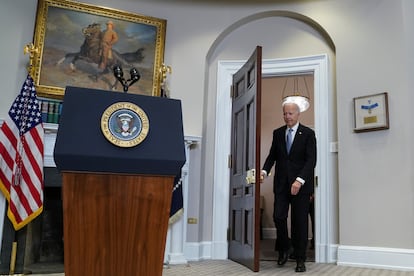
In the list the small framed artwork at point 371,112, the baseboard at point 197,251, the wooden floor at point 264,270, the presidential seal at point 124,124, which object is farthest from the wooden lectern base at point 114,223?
the small framed artwork at point 371,112

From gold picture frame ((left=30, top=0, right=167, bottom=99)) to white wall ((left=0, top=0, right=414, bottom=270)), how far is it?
0.44 feet

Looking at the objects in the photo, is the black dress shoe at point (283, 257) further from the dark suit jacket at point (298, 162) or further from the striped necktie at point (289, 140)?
the striped necktie at point (289, 140)

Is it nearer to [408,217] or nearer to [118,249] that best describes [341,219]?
[408,217]

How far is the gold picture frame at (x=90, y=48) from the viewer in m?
3.79

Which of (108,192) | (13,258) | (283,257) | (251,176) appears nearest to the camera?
(108,192)

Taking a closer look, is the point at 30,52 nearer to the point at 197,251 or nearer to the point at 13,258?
the point at 13,258

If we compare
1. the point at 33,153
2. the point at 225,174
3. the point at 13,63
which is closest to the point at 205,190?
the point at 225,174

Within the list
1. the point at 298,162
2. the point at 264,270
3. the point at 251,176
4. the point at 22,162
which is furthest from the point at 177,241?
the point at 22,162

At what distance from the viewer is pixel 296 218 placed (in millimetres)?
3291

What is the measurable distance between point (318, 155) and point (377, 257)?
1.13 metres

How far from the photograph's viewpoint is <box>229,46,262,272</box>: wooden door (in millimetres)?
3293

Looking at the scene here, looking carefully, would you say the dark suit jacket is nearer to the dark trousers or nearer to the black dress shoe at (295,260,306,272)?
the dark trousers

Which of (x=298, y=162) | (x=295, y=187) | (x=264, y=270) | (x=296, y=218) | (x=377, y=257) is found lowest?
(x=264, y=270)

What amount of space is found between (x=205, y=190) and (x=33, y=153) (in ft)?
5.90
